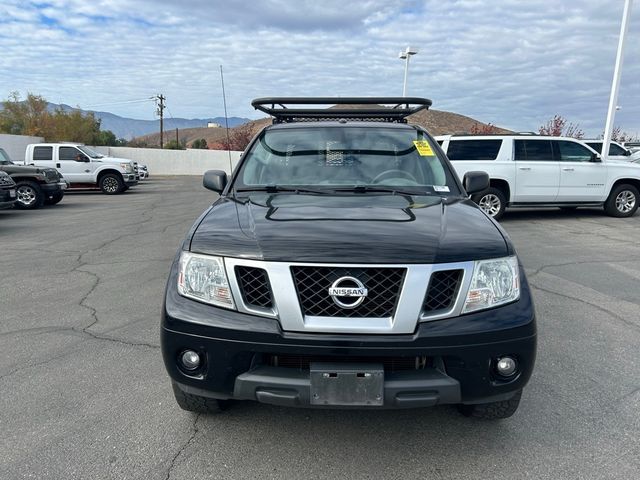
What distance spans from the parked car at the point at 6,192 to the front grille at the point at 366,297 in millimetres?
11206

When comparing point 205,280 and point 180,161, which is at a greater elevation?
point 180,161

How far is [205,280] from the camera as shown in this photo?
7.80 feet

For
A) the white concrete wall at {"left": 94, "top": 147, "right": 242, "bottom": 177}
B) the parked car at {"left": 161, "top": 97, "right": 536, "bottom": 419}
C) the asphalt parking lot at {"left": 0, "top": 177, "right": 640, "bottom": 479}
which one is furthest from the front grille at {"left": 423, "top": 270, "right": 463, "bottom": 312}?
the white concrete wall at {"left": 94, "top": 147, "right": 242, "bottom": 177}

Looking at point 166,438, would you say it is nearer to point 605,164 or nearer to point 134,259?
point 134,259

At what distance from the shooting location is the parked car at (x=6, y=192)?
10.9 meters

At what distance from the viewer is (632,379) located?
3385 millimetres

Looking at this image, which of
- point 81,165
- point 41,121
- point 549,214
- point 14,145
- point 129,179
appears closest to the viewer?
point 549,214

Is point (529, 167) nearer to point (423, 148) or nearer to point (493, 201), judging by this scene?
point (493, 201)

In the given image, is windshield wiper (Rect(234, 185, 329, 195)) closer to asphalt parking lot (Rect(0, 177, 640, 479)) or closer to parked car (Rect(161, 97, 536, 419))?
parked car (Rect(161, 97, 536, 419))

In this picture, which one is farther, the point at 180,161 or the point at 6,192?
the point at 180,161

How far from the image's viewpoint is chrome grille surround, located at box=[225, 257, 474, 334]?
2186mm

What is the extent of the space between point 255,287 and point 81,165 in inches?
780

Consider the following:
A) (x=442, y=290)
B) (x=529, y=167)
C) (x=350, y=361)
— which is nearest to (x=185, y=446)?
(x=350, y=361)

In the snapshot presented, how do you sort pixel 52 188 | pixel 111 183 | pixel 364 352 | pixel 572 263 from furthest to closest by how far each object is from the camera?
pixel 111 183
pixel 52 188
pixel 572 263
pixel 364 352
